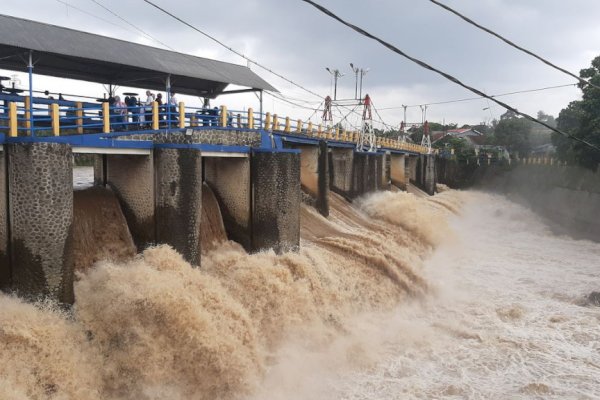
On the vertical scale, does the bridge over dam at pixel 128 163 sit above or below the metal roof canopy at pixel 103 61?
below

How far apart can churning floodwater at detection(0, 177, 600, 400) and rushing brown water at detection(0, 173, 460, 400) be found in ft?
0.09

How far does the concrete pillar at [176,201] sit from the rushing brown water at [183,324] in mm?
410

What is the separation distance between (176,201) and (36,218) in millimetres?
3596

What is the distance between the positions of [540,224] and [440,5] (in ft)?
124

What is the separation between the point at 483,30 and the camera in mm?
5855

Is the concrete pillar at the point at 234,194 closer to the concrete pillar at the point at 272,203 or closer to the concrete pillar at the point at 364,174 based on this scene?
the concrete pillar at the point at 272,203

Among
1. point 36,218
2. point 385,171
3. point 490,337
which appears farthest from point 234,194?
point 385,171

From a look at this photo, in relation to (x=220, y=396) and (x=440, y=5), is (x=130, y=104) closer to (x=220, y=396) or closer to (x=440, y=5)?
(x=220, y=396)

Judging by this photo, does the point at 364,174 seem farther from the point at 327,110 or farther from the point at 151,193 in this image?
the point at 151,193

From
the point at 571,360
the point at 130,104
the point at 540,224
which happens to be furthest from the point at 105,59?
the point at 540,224

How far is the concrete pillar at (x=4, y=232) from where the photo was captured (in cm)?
956

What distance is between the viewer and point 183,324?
390 inches

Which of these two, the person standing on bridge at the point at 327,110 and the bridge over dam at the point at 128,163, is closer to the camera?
the bridge over dam at the point at 128,163

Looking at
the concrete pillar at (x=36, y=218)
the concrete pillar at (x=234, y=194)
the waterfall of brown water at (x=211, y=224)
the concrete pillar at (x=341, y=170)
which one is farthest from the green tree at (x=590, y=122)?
the concrete pillar at (x=36, y=218)
